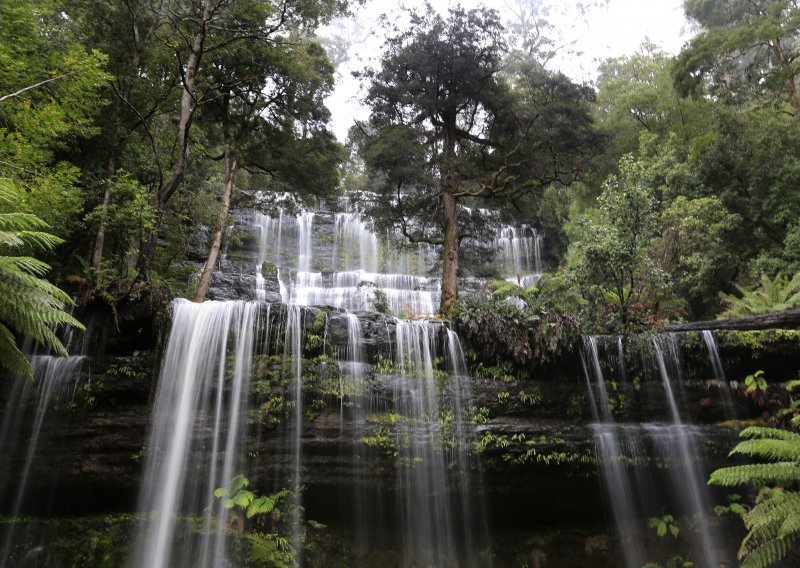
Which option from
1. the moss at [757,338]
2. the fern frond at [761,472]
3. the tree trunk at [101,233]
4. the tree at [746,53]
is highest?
the tree at [746,53]

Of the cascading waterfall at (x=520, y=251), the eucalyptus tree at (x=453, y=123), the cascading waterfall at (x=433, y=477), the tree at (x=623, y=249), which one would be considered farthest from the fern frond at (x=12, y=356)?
the cascading waterfall at (x=520, y=251)

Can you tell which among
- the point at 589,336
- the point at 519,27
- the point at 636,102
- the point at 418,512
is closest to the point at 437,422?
the point at 418,512

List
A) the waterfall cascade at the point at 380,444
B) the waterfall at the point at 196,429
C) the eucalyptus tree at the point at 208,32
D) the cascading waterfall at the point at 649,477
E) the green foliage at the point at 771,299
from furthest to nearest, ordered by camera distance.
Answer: the green foliage at the point at 771,299 < the eucalyptus tree at the point at 208,32 < the cascading waterfall at the point at 649,477 < the waterfall cascade at the point at 380,444 < the waterfall at the point at 196,429

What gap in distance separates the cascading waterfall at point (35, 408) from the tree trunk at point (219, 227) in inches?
137

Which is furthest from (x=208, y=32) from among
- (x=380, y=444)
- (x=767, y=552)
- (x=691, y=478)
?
(x=767, y=552)

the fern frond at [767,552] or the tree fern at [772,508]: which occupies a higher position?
the tree fern at [772,508]

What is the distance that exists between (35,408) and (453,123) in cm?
1147

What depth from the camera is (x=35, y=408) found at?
742cm

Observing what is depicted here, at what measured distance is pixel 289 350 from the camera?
8.27m

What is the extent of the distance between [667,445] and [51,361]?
10600 millimetres

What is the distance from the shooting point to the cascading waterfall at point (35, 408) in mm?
7145

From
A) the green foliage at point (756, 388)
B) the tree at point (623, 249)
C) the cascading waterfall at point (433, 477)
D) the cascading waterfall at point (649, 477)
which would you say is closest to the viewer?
the cascading waterfall at point (433, 477)

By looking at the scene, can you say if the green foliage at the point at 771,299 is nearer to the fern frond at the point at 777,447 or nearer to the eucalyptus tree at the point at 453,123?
the eucalyptus tree at the point at 453,123

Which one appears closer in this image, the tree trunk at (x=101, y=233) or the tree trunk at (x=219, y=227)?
the tree trunk at (x=101, y=233)
